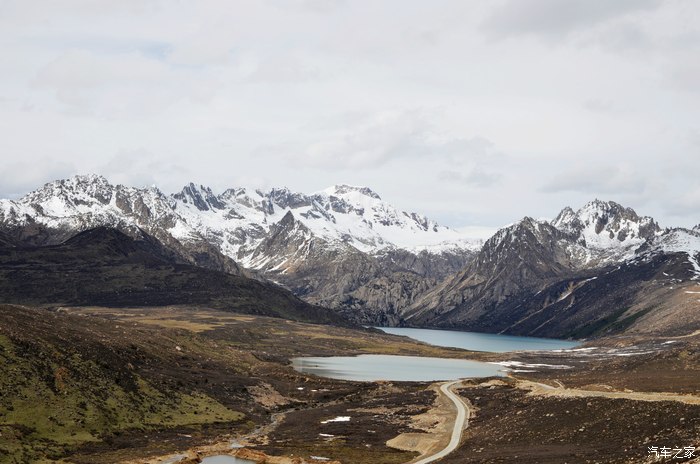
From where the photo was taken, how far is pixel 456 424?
124812mm

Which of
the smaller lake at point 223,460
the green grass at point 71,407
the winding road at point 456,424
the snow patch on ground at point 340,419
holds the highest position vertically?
the green grass at point 71,407

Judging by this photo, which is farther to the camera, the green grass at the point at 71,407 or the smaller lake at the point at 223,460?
the green grass at the point at 71,407

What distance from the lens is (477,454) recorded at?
8931 centimetres

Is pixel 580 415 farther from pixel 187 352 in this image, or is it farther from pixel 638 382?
pixel 187 352

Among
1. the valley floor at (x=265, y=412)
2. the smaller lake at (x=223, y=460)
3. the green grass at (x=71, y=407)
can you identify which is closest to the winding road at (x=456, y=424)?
the valley floor at (x=265, y=412)

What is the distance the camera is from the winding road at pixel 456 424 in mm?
95562

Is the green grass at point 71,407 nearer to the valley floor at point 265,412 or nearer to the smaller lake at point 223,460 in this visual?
the valley floor at point 265,412

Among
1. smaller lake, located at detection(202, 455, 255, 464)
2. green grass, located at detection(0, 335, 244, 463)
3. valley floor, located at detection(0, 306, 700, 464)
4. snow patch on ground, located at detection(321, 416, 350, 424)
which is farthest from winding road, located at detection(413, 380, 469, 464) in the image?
green grass, located at detection(0, 335, 244, 463)


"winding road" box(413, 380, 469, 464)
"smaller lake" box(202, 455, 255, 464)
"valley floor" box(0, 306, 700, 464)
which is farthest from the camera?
"winding road" box(413, 380, 469, 464)

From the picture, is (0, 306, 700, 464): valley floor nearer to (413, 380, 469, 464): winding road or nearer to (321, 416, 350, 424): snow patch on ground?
(321, 416, 350, 424): snow patch on ground

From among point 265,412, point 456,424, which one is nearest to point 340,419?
point 265,412

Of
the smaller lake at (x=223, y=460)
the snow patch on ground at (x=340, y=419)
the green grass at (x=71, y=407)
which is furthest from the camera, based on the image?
the snow patch on ground at (x=340, y=419)

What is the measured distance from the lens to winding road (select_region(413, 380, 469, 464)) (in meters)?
95.6

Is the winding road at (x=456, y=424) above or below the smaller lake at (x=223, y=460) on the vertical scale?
above
